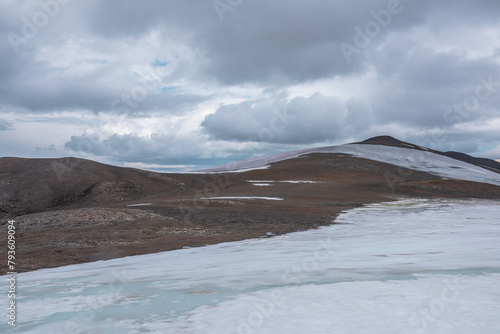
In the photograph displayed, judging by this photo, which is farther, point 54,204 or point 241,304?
point 54,204

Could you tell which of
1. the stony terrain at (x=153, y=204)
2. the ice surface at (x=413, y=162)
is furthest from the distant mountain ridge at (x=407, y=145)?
the stony terrain at (x=153, y=204)

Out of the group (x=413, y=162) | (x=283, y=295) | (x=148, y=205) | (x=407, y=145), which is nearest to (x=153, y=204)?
(x=148, y=205)

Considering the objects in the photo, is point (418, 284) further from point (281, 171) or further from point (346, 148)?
point (346, 148)

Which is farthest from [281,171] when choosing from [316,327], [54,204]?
[316,327]

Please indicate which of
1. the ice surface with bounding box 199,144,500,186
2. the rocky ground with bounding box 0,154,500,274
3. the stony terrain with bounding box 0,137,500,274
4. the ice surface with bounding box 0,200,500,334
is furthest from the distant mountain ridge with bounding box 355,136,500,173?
the ice surface with bounding box 0,200,500,334

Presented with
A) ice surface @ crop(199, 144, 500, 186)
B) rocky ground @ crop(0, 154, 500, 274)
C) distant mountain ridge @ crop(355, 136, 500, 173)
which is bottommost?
rocky ground @ crop(0, 154, 500, 274)

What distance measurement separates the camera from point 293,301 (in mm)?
6820

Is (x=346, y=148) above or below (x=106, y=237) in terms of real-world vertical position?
above

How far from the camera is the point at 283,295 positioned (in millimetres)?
7301

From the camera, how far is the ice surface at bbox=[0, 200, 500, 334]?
5.63 m

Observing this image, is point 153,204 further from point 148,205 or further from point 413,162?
point 413,162

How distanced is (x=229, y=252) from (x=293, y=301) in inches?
359

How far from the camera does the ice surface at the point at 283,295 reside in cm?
563

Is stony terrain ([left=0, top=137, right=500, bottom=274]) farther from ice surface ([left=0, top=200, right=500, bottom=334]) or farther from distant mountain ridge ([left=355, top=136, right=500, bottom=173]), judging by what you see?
distant mountain ridge ([left=355, top=136, right=500, bottom=173])
